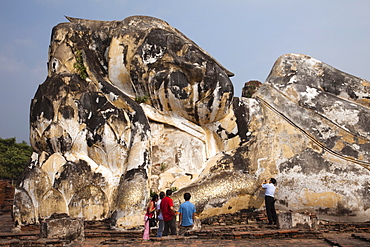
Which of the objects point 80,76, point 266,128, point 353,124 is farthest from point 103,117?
point 353,124

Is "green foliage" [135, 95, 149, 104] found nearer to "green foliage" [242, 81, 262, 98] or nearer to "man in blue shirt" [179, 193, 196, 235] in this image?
"man in blue shirt" [179, 193, 196, 235]

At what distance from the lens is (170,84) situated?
10133 millimetres

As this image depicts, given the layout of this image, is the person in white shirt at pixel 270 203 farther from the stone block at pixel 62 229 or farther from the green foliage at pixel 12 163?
the green foliage at pixel 12 163

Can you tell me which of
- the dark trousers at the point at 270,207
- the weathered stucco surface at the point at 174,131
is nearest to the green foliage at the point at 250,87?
the weathered stucco surface at the point at 174,131

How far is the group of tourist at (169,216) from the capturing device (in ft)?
24.0

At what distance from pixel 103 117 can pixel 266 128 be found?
3.44 metres

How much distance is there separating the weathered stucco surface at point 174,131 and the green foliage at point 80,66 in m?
0.02

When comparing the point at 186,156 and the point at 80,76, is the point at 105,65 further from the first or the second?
the point at 186,156

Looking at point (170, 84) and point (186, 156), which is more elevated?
point (170, 84)

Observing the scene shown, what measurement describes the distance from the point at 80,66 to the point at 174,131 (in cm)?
260

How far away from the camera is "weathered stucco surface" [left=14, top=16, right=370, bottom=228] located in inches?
351

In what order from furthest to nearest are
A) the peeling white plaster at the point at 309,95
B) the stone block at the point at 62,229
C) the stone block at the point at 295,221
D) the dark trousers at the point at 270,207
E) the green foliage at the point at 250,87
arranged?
1. the green foliage at the point at 250,87
2. the peeling white plaster at the point at 309,95
3. the dark trousers at the point at 270,207
4. the stone block at the point at 295,221
5. the stone block at the point at 62,229

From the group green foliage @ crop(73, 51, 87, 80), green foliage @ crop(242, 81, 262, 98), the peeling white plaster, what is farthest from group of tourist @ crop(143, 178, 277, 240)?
green foliage @ crop(242, 81, 262, 98)

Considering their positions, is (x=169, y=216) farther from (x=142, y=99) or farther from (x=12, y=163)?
(x=12, y=163)
